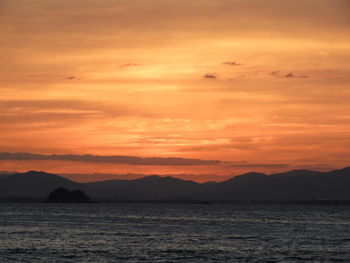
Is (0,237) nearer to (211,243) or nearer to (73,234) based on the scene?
(73,234)

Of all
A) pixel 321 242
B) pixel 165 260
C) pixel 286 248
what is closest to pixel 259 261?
pixel 165 260

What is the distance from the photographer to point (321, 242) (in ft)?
301

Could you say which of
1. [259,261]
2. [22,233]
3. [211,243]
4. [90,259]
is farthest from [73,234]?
[259,261]

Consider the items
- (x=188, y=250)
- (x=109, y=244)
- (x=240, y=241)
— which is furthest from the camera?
(x=240, y=241)

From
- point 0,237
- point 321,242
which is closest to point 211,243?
point 321,242

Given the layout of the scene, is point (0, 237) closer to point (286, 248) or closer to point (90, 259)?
point (90, 259)

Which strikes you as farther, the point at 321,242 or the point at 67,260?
the point at 321,242

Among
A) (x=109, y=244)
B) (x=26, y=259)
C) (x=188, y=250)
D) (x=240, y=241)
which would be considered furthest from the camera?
(x=240, y=241)

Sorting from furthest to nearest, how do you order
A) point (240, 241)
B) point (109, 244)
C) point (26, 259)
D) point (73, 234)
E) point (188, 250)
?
point (73, 234) → point (240, 241) → point (109, 244) → point (188, 250) → point (26, 259)

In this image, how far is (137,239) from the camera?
9369cm

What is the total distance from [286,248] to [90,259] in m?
27.0

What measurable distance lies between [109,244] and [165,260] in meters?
19.3

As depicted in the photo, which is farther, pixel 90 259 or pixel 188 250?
pixel 188 250

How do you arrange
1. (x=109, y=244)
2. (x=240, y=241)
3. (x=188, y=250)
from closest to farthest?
1. (x=188, y=250)
2. (x=109, y=244)
3. (x=240, y=241)
